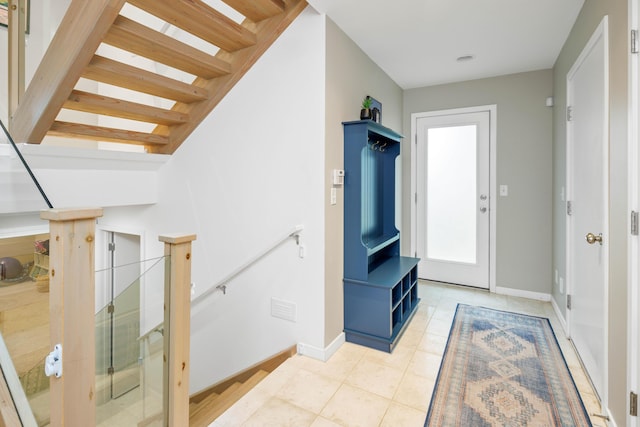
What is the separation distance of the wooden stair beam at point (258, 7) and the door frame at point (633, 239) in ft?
6.55

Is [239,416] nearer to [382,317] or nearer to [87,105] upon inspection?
[382,317]

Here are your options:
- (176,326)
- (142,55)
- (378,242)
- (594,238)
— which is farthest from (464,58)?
(176,326)

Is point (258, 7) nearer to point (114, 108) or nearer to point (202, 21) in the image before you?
point (202, 21)

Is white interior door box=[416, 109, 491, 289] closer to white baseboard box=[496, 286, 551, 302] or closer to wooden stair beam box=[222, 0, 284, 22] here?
white baseboard box=[496, 286, 551, 302]

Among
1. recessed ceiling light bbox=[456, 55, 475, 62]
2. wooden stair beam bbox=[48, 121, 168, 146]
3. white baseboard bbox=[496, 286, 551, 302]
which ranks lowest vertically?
white baseboard bbox=[496, 286, 551, 302]

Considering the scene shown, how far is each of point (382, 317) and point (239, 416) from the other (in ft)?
3.96

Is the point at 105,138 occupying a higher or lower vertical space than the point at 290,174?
higher

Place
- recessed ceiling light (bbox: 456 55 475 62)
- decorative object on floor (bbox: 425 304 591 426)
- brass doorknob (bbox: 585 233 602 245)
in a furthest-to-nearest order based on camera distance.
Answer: recessed ceiling light (bbox: 456 55 475 62)
brass doorknob (bbox: 585 233 602 245)
decorative object on floor (bbox: 425 304 591 426)

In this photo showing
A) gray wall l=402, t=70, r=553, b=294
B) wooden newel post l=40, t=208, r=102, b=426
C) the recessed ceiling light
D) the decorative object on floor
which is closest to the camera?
wooden newel post l=40, t=208, r=102, b=426

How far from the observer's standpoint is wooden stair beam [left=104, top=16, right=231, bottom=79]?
2025 mm

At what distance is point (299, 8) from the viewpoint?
2.45 m

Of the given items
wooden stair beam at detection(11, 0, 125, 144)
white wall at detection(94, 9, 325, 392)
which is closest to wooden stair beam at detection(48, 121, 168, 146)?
wooden stair beam at detection(11, 0, 125, 144)

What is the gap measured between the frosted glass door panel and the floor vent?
2360mm

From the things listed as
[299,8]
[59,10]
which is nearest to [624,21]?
[299,8]
